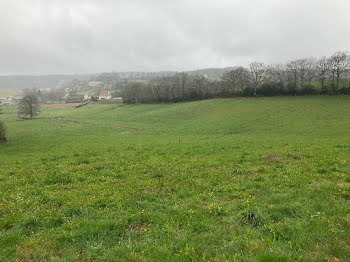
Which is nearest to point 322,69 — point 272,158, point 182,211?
point 272,158

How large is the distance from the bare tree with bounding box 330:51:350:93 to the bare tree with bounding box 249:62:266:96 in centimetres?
2555

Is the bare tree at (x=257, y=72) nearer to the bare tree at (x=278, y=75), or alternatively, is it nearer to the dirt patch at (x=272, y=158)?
the bare tree at (x=278, y=75)

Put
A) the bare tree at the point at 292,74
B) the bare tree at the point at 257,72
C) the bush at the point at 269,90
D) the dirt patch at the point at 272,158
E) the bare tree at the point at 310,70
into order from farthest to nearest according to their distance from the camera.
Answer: the bare tree at the point at 257,72 < the bush at the point at 269,90 < the bare tree at the point at 292,74 < the bare tree at the point at 310,70 < the dirt patch at the point at 272,158

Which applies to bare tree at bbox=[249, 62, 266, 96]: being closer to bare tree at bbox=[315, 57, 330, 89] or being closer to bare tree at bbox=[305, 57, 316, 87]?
bare tree at bbox=[305, 57, 316, 87]

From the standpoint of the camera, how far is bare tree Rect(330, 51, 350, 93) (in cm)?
7112

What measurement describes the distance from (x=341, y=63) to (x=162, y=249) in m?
95.2

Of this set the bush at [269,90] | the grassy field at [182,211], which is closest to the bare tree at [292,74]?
the bush at [269,90]

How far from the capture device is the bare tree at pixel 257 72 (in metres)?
89.0

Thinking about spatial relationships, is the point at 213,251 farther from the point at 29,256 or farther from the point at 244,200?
the point at 29,256

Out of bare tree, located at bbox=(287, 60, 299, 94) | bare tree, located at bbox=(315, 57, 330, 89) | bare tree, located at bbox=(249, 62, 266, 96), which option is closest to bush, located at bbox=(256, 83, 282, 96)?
bare tree, located at bbox=(249, 62, 266, 96)

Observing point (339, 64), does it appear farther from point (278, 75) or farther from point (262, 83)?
point (262, 83)

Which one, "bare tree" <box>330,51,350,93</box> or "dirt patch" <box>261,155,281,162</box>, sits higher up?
"bare tree" <box>330,51,350,93</box>

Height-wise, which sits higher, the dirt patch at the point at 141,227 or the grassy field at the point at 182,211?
the grassy field at the point at 182,211

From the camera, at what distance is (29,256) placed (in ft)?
17.4
